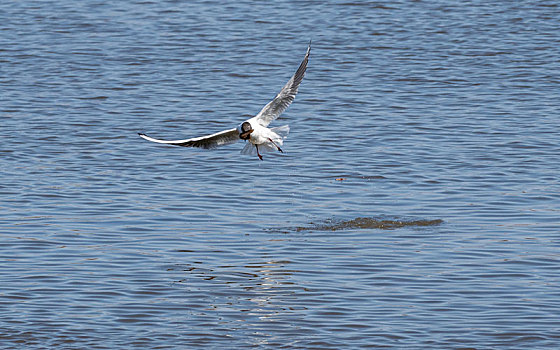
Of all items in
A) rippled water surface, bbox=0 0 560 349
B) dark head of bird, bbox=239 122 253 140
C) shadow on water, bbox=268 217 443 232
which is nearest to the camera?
rippled water surface, bbox=0 0 560 349

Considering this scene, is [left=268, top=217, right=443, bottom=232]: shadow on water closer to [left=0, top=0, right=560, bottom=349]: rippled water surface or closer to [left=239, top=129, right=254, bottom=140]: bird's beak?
[left=0, top=0, right=560, bottom=349]: rippled water surface

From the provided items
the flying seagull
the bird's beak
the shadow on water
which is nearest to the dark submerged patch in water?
the shadow on water

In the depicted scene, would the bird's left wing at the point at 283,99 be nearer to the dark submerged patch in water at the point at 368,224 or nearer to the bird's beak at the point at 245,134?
the bird's beak at the point at 245,134

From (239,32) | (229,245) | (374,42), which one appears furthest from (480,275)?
(239,32)

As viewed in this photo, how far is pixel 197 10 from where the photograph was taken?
30625mm

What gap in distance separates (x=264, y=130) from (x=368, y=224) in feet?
5.36

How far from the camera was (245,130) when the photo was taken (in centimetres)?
1165

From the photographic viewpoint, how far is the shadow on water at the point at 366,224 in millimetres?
12180

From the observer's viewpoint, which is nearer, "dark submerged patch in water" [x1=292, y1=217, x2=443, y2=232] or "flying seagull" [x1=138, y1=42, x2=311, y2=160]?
"flying seagull" [x1=138, y1=42, x2=311, y2=160]

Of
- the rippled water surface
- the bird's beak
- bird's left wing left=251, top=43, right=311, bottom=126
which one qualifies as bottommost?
the rippled water surface

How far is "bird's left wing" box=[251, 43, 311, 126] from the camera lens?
1167 centimetres

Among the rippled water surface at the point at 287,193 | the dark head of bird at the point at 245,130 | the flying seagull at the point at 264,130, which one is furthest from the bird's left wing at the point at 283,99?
the rippled water surface at the point at 287,193

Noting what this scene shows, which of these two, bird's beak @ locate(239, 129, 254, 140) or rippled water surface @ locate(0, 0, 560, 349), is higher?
bird's beak @ locate(239, 129, 254, 140)

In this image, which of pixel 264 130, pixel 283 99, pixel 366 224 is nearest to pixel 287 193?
pixel 366 224
